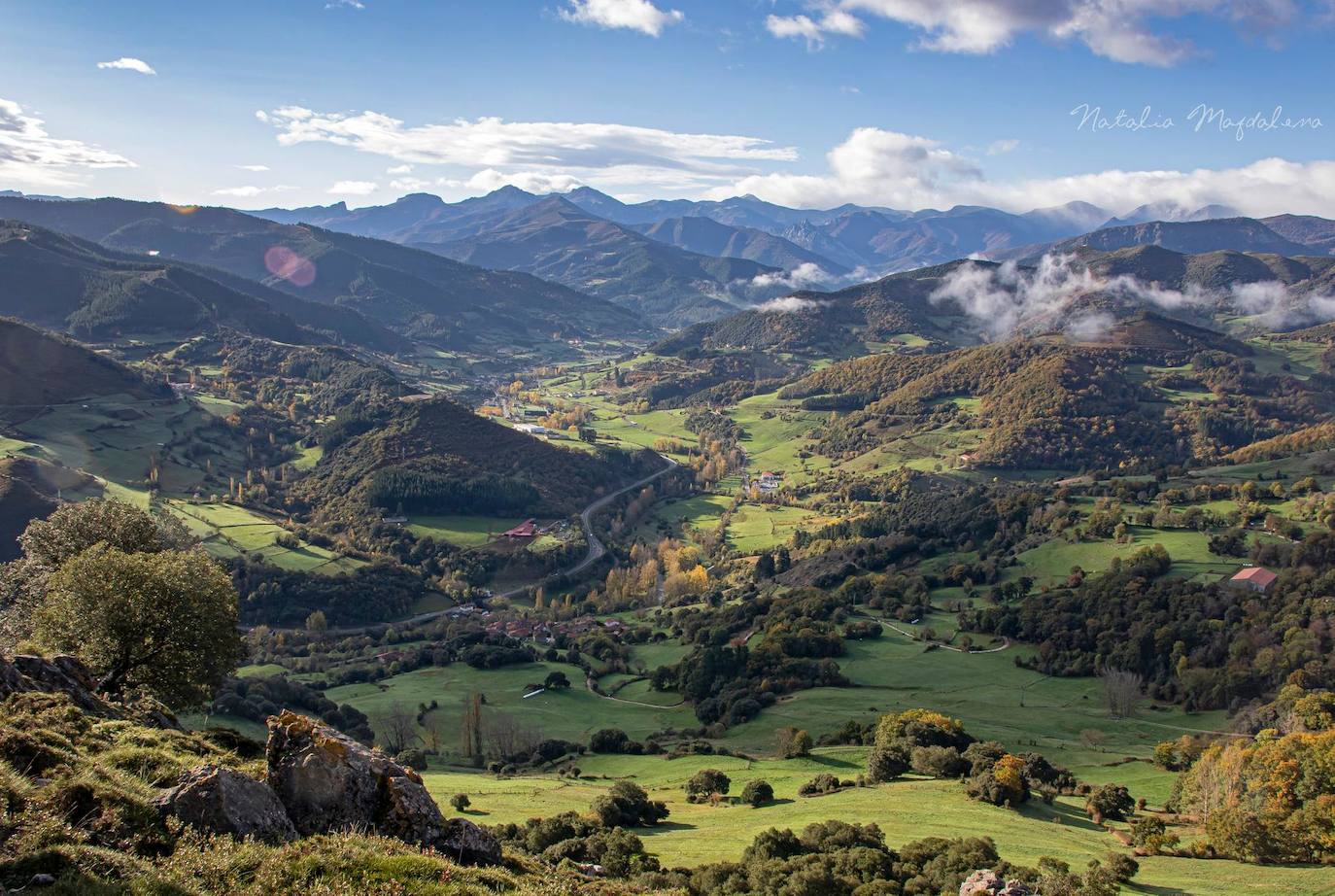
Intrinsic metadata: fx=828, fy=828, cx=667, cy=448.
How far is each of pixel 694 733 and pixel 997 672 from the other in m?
31.4

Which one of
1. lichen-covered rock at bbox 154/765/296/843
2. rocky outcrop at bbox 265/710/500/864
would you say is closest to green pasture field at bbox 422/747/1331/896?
rocky outcrop at bbox 265/710/500/864

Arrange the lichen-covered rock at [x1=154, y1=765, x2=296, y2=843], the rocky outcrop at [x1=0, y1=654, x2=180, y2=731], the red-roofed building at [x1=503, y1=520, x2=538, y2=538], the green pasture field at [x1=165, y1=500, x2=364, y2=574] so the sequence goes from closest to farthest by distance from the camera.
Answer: the lichen-covered rock at [x1=154, y1=765, x2=296, y2=843], the rocky outcrop at [x1=0, y1=654, x2=180, y2=731], the green pasture field at [x1=165, y1=500, x2=364, y2=574], the red-roofed building at [x1=503, y1=520, x2=538, y2=538]

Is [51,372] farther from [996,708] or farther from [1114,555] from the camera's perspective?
[1114,555]

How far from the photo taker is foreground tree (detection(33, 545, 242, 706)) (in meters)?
30.9

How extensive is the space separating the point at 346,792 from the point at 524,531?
124923 mm

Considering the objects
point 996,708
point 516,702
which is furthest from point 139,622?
point 996,708

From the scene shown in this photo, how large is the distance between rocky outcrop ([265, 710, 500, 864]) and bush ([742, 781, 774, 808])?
28.3 meters

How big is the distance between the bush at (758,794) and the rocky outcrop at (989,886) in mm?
18495

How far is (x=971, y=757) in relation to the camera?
50.0m

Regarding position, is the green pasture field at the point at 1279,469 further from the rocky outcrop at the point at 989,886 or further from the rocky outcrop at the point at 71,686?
the rocky outcrop at the point at 71,686

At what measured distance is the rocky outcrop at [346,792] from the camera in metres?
19.5

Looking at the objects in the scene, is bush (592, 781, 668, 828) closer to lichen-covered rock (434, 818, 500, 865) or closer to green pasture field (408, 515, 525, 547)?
lichen-covered rock (434, 818, 500, 865)

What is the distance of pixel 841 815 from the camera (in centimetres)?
4206

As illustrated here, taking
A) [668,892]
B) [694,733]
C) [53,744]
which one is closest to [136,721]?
[53,744]
